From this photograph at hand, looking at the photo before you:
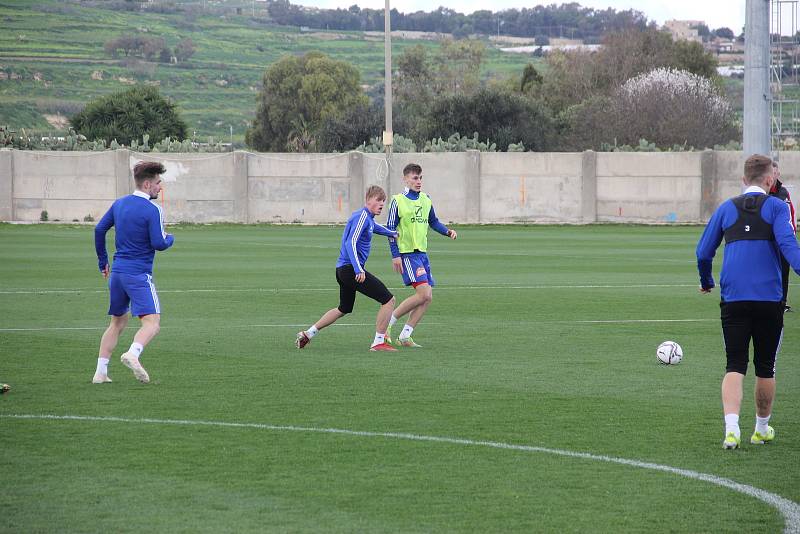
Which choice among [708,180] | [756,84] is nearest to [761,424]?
[756,84]

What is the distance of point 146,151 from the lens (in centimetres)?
5194

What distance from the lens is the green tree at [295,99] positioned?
11819 centimetres

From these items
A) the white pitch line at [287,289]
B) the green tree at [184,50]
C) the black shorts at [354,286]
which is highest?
the green tree at [184,50]

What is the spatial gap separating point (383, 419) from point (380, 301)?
13.8 feet

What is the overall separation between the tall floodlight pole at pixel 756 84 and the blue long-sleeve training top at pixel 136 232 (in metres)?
18.8

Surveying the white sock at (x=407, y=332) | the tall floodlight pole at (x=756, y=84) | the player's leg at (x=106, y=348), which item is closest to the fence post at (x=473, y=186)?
the tall floodlight pole at (x=756, y=84)

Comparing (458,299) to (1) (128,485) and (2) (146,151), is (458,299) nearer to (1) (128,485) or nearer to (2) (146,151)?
(1) (128,485)

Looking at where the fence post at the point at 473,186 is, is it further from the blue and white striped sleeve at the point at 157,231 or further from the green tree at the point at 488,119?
the blue and white striped sleeve at the point at 157,231

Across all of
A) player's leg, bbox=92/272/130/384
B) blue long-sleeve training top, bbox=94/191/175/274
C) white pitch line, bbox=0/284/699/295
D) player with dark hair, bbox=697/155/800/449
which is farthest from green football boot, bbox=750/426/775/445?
white pitch line, bbox=0/284/699/295

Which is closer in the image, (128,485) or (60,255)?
(128,485)

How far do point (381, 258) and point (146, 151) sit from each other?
24423 millimetres

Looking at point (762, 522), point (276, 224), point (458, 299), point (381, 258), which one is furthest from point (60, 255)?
point (762, 522)

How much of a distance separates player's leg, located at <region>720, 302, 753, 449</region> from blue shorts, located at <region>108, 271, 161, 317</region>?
5013 mm

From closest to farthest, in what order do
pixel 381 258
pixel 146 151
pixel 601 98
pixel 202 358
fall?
pixel 202 358 → pixel 381 258 → pixel 146 151 → pixel 601 98
